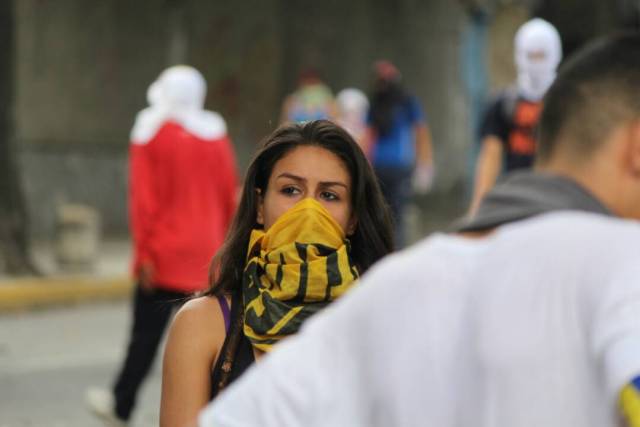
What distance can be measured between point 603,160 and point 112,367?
25.6ft

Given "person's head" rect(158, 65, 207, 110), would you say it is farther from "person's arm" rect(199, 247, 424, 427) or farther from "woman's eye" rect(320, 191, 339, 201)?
"person's arm" rect(199, 247, 424, 427)

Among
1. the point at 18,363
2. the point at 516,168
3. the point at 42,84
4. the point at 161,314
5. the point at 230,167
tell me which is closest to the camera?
the point at 161,314

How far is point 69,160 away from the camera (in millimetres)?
16766

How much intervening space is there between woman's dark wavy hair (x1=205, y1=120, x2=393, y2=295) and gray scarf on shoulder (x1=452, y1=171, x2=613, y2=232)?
5.19 feet

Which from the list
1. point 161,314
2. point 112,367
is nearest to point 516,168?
point 161,314

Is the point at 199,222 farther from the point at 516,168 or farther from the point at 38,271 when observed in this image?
the point at 38,271

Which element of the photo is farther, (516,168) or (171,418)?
(516,168)

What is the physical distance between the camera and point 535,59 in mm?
8414

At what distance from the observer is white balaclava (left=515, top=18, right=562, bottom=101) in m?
8.28

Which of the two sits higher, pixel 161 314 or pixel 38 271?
pixel 161 314

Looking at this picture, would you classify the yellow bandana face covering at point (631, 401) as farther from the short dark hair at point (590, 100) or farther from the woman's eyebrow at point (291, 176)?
the woman's eyebrow at point (291, 176)

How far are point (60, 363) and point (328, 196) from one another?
6253mm

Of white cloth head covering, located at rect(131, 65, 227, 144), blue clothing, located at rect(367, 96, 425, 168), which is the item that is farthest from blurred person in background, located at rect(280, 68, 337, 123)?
white cloth head covering, located at rect(131, 65, 227, 144)

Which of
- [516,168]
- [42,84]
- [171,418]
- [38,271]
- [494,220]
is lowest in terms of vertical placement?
[38,271]
